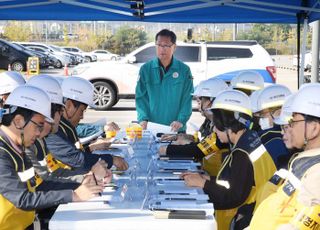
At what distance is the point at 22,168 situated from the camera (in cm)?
276

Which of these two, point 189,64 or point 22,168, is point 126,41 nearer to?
point 189,64

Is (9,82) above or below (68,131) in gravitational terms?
above

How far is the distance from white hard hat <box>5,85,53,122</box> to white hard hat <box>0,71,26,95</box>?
1935 millimetres

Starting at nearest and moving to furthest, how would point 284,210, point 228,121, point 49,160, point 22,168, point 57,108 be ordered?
1. point 284,210
2. point 22,168
3. point 228,121
4. point 49,160
5. point 57,108

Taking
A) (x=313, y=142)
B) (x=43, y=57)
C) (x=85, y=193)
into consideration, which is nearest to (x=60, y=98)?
(x=85, y=193)

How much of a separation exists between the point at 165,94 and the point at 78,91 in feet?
6.31

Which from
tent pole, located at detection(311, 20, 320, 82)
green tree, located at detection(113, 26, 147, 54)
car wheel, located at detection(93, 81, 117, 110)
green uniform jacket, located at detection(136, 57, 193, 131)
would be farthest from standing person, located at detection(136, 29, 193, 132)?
green tree, located at detection(113, 26, 147, 54)

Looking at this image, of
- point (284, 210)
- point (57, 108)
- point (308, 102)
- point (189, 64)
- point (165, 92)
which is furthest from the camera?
point (189, 64)

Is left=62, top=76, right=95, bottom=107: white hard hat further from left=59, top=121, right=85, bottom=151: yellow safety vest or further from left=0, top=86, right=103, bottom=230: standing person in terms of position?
left=0, top=86, right=103, bottom=230: standing person

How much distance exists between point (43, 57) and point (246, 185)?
98.4 ft

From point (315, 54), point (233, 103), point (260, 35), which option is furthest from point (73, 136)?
point (260, 35)

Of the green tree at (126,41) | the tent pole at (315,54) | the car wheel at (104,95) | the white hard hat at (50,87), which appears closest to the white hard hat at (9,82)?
the white hard hat at (50,87)

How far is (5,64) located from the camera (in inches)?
1027

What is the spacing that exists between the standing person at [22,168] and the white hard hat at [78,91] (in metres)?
1.04
